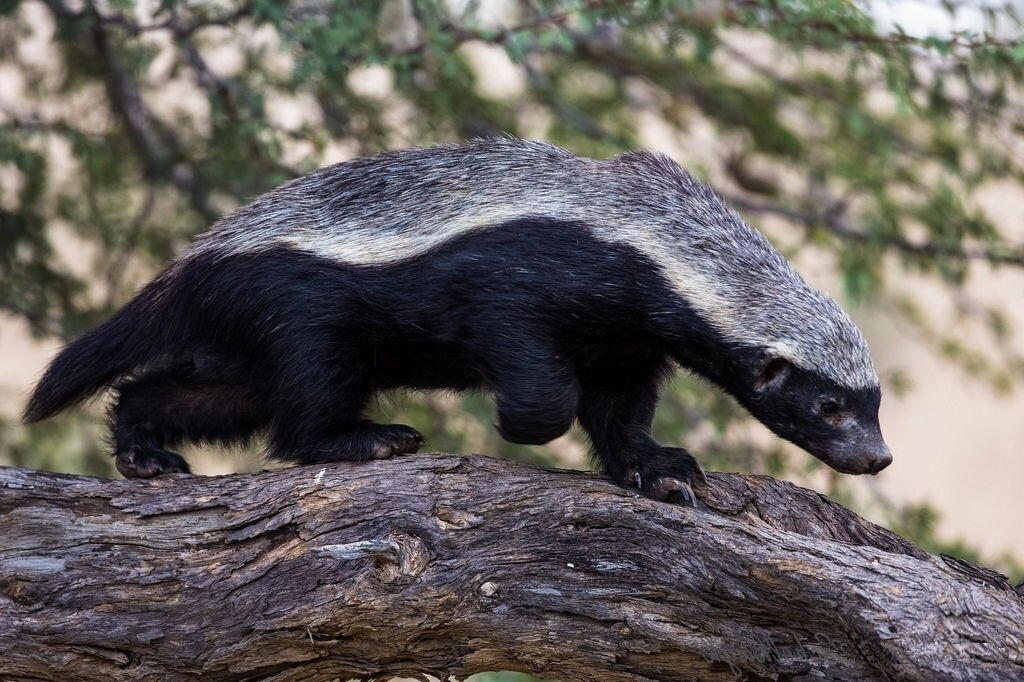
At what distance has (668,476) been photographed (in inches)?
193

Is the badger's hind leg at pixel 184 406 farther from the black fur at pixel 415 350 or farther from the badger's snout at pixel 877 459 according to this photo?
the badger's snout at pixel 877 459

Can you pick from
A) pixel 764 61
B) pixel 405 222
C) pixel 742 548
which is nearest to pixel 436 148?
pixel 405 222

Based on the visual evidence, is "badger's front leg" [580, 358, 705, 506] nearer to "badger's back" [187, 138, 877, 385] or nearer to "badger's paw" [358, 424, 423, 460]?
"badger's back" [187, 138, 877, 385]

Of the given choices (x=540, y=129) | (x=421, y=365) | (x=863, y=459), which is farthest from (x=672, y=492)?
(x=540, y=129)

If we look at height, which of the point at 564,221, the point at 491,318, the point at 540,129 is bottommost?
the point at 491,318

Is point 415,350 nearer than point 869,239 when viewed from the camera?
Yes

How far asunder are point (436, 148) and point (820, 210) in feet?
12.0

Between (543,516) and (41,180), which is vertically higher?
(41,180)

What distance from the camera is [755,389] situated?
507 cm

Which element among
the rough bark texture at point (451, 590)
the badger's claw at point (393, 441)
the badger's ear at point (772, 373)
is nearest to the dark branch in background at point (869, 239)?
the badger's ear at point (772, 373)

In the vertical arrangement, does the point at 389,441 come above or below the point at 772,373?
below

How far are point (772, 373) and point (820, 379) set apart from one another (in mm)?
203

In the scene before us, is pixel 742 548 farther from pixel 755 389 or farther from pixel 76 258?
pixel 76 258

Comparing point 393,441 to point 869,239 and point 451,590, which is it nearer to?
point 451,590
